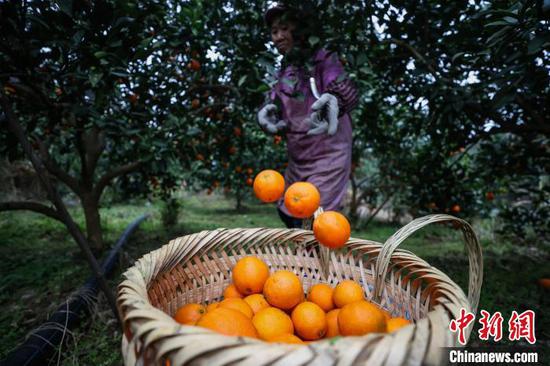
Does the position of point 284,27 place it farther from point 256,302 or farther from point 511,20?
point 256,302

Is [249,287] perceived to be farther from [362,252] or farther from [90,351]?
[90,351]

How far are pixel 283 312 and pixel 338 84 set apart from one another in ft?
3.91

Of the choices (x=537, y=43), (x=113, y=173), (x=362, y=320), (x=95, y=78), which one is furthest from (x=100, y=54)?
(x=113, y=173)

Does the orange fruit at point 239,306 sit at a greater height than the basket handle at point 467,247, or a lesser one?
lesser

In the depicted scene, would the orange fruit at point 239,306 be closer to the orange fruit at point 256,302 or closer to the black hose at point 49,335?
the orange fruit at point 256,302

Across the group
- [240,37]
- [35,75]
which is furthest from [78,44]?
[240,37]

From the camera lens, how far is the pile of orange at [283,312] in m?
0.80

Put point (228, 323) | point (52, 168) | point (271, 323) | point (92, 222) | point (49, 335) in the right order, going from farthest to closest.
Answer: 1. point (92, 222)
2. point (52, 168)
3. point (49, 335)
4. point (271, 323)
5. point (228, 323)

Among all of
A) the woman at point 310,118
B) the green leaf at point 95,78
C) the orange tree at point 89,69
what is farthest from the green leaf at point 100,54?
the woman at point 310,118

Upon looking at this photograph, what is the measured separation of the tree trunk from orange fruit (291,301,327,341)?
2.86m

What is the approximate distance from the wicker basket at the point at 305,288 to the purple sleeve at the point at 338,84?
2.63 ft

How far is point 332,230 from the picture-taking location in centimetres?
107

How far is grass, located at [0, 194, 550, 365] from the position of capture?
1732mm

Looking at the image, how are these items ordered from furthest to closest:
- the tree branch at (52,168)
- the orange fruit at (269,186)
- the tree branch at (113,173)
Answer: the tree branch at (113,173)
the tree branch at (52,168)
the orange fruit at (269,186)
